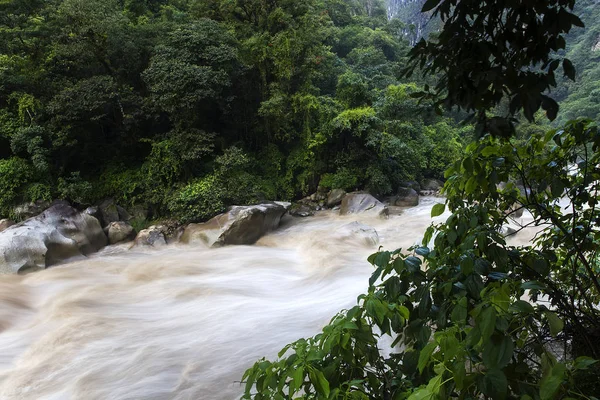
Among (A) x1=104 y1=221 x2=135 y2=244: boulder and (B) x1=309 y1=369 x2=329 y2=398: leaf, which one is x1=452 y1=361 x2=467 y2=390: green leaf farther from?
(A) x1=104 y1=221 x2=135 y2=244: boulder

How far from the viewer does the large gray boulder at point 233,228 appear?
26.6 feet

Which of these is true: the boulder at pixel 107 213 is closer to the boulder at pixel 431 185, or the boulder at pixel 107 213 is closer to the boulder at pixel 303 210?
the boulder at pixel 303 210

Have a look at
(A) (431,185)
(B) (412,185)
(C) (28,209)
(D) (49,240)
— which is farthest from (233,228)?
(A) (431,185)

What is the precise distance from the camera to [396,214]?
10.5m

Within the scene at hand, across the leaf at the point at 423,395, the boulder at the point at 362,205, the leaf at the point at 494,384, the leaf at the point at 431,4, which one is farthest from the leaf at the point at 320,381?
the boulder at the point at 362,205

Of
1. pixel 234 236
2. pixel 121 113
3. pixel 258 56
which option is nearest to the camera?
pixel 234 236

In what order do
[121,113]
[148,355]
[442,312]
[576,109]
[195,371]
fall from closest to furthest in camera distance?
[442,312], [195,371], [148,355], [121,113], [576,109]

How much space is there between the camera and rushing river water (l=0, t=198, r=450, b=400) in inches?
126

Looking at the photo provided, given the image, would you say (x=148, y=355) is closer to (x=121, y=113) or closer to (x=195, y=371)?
(x=195, y=371)

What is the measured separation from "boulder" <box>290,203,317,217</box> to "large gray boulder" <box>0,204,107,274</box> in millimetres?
4979

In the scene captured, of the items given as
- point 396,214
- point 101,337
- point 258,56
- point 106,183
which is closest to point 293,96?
point 258,56

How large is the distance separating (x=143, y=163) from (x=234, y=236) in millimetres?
4379

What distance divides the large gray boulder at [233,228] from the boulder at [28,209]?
3.70 metres

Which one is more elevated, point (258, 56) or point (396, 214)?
point (258, 56)
